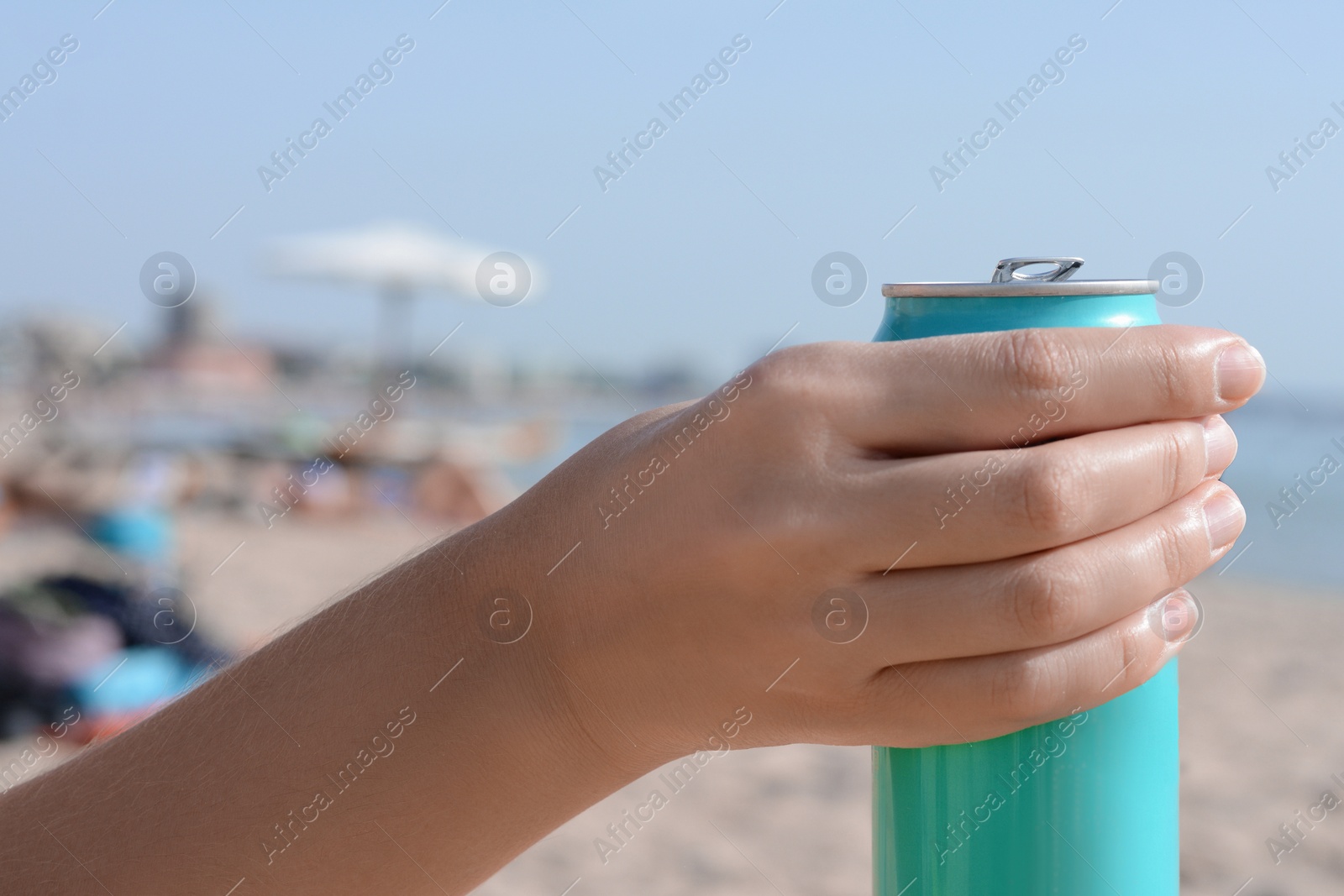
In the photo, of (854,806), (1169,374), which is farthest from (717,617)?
(854,806)

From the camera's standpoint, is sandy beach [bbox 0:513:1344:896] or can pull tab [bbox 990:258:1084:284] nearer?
can pull tab [bbox 990:258:1084:284]

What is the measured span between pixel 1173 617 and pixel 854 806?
3177 mm

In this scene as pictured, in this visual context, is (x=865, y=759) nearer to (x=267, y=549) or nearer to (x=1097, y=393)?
(x=1097, y=393)

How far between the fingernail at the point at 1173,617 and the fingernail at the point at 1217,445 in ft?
0.34

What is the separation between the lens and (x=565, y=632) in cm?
86

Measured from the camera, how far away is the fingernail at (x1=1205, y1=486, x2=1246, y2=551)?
2.65 feet

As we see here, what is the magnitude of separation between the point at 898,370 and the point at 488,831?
57 centimetres

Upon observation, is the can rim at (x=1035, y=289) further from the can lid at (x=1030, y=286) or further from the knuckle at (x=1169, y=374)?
the knuckle at (x=1169, y=374)

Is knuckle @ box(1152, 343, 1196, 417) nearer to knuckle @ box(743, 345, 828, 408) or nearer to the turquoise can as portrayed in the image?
the turquoise can

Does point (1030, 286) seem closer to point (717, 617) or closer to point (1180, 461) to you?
point (1180, 461)

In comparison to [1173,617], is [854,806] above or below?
above

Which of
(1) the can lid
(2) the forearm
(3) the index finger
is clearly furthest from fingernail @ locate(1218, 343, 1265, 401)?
(2) the forearm

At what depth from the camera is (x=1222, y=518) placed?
82cm

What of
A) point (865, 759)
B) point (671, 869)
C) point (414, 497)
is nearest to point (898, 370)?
point (671, 869)
